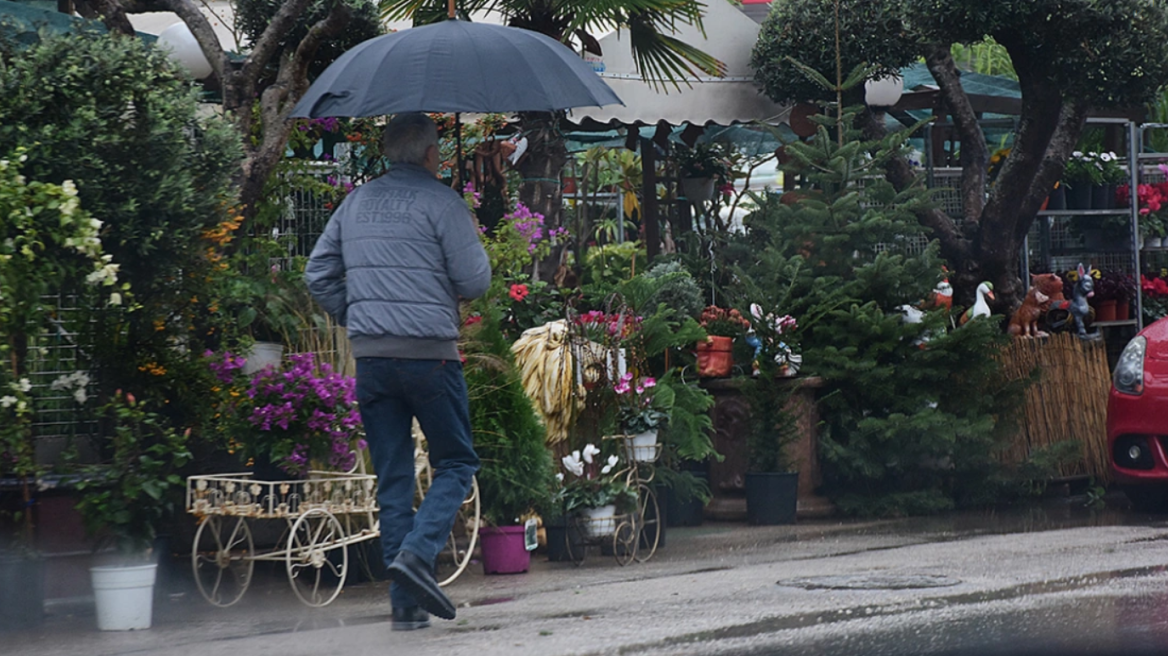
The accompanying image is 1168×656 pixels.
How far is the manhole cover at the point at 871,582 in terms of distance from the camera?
700cm

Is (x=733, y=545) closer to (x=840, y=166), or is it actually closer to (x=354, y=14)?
(x=840, y=166)

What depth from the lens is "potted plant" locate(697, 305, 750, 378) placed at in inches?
382

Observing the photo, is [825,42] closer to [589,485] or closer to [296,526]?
[589,485]

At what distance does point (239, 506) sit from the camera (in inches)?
267

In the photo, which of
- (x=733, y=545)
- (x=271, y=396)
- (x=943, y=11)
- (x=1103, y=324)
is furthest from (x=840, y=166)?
(x=271, y=396)

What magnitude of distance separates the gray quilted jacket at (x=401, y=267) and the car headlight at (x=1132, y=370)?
5.14 meters

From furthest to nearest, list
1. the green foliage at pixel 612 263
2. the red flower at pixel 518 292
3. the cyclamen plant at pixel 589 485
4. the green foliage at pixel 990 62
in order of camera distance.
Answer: the green foliage at pixel 990 62
the green foliage at pixel 612 263
the red flower at pixel 518 292
the cyclamen plant at pixel 589 485

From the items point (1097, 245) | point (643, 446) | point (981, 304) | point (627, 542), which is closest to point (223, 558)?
point (627, 542)

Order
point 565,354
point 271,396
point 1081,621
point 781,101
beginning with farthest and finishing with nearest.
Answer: point 781,101 → point 565,354 → point 271,396 → point 1081,621

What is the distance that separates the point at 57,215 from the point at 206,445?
5.02 ft

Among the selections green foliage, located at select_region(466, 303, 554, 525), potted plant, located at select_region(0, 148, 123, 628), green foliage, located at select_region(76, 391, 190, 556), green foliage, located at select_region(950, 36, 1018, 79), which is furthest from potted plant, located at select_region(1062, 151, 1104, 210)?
green foliage, located at select_region(950, 36, 1018, 79)

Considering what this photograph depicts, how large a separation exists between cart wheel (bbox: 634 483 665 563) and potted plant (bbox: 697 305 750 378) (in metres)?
1.59

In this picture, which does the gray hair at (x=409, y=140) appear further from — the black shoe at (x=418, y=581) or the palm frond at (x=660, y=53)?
the palm frond at (x=660, y=53)

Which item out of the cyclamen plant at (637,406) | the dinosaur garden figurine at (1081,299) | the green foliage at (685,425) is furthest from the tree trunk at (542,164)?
the dinosaur garden figurine at (1081,299)
